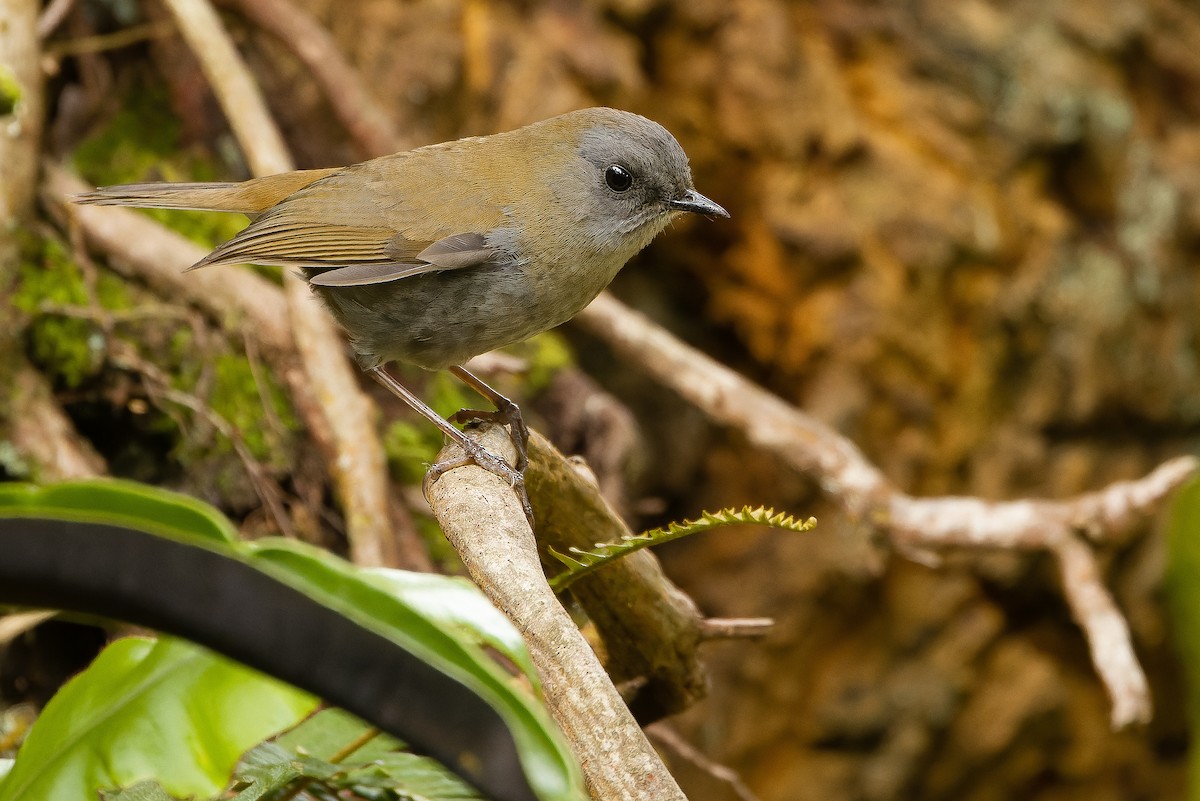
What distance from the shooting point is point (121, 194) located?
3105 mm

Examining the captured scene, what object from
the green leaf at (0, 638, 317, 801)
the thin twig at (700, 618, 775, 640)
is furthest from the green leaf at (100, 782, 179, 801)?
the thin twig at (700, 618, 775, 640)

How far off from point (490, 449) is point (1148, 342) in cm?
391

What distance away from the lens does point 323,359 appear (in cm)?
364

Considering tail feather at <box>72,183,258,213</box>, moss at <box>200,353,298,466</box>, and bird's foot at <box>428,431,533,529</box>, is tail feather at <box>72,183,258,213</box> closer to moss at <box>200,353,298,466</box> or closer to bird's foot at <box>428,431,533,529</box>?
moss at <box>200,353,298,466</box>

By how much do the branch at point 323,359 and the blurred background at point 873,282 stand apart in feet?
1.18

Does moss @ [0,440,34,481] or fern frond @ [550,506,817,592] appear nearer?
fern frond @ [550,506,817,592]

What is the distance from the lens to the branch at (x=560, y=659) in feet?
4.75

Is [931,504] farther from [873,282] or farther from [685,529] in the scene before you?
[685,529]

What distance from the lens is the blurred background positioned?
4684mm

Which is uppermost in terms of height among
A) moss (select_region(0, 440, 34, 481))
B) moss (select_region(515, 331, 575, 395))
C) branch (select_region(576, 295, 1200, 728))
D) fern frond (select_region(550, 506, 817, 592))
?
moss (select_region(515, 331, 575, 395))

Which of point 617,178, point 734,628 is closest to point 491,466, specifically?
point 734,628

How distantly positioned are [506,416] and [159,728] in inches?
47.1

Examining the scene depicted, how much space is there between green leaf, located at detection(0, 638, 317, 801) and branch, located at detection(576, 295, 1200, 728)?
2363 mm

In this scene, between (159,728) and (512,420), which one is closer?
(159,728)
